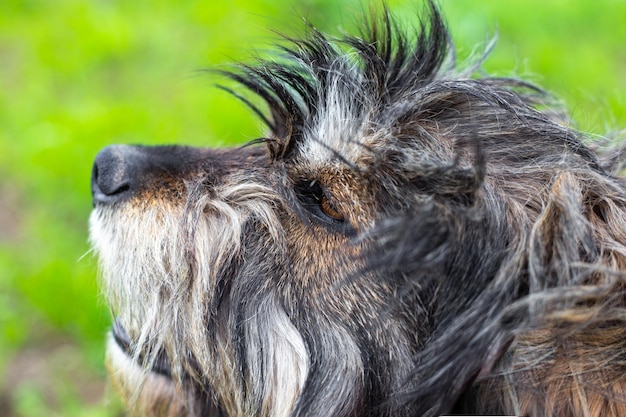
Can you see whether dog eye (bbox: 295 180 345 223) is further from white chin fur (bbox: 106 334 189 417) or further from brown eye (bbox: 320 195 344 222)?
white chin fur (bbox: 106 334 189 417)

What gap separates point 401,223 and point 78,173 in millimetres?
3682

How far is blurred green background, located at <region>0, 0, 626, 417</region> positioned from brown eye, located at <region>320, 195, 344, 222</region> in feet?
4.45

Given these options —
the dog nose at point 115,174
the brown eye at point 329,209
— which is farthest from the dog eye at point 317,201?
the dog nose at point 115,174

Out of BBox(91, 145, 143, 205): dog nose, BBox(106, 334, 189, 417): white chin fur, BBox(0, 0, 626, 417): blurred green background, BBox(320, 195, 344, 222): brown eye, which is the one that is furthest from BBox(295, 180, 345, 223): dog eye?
BBox(0, 0, 626, 417): blurred green background

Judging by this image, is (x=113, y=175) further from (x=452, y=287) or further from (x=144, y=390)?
(x=452, y=287)

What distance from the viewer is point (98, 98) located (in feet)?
21.3

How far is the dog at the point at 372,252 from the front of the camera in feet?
7.36

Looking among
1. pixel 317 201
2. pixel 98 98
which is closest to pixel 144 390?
pixel 317 201

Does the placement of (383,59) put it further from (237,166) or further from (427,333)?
(427,333)

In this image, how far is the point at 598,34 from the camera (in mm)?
7547

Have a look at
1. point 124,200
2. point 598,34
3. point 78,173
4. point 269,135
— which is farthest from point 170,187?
point 598,34

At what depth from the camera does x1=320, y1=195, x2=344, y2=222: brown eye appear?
2.59 meters

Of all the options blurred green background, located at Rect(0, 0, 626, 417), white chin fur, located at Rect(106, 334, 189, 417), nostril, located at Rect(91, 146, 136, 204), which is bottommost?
white chin fur, located at Rect(106, 334, 189, 417)

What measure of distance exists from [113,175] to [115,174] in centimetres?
1
